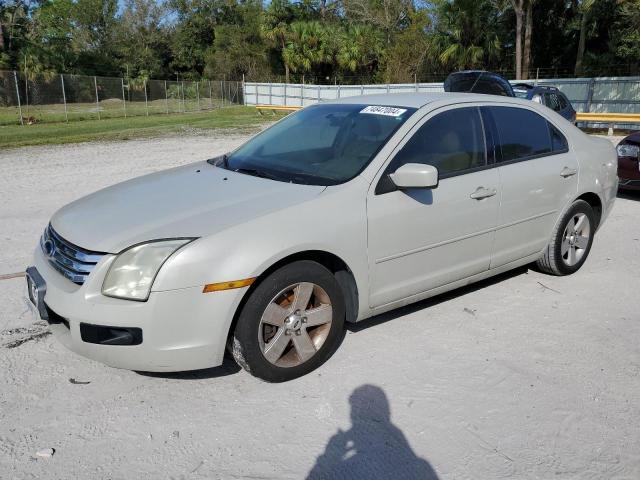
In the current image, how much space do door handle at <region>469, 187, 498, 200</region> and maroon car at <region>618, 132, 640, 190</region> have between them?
5.06 metres

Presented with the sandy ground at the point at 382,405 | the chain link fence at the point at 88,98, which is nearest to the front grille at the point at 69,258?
the sandy ground at the point at 382,405

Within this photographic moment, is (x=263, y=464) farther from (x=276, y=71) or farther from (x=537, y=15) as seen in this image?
(x=276, y=71)

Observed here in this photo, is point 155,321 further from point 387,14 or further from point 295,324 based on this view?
point 387,14

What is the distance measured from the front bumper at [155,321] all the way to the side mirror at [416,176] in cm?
122

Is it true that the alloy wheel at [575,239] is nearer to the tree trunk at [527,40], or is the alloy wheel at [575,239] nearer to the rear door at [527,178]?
the rear door at [527,178]

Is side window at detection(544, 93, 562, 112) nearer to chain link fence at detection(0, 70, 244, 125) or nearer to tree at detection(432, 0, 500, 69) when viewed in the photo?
chain link fence at detection(0, 70, 244, 125)

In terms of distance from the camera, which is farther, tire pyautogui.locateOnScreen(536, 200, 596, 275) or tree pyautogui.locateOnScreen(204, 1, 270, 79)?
tree pyautogui.locateOnScreen(204, 1, 270, 79)

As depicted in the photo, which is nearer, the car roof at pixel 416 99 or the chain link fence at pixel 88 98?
the car roof at pixel 416 99

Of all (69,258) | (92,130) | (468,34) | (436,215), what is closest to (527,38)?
(468,34)

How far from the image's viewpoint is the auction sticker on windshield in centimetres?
414

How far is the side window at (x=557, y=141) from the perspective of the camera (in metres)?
4.98

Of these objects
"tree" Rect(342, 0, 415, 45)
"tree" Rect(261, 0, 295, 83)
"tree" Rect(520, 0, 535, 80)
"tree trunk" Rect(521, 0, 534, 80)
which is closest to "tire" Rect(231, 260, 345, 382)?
"tree" Rect(520, 0, 535, 80)

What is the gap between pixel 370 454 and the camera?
288cm

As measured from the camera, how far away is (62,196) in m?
8.59
